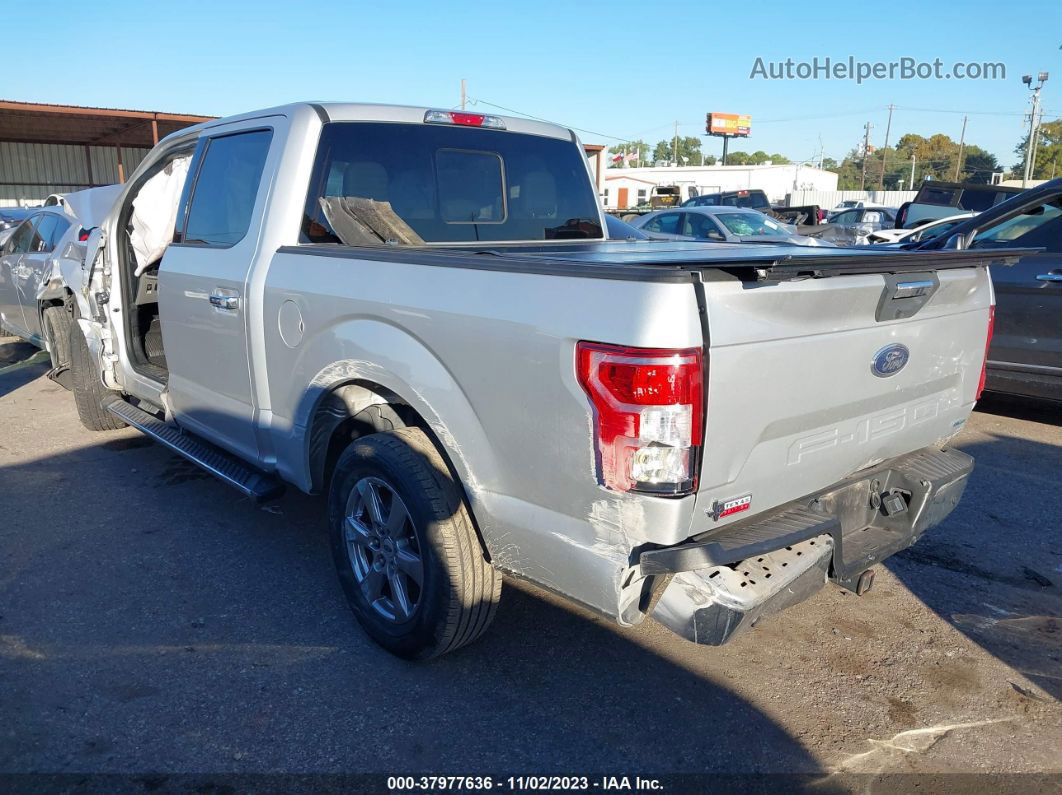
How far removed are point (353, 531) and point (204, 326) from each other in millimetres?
1476

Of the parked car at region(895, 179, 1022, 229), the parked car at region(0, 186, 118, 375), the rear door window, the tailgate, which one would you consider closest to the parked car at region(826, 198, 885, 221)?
the parked car at region(895, 179, 1022, 229)

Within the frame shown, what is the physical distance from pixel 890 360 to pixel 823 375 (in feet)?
1.29

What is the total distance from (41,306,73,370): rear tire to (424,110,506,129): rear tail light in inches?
164

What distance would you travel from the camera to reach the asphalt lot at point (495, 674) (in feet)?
8.82

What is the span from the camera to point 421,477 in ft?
9.32

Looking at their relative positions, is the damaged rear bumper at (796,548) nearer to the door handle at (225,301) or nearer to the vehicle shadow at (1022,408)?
the door handle at (225,301)

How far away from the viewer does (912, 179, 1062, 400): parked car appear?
6.09 m

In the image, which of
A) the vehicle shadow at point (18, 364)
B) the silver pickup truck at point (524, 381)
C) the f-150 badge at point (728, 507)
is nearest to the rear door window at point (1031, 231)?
the silver pickup truck at point (524, 381)

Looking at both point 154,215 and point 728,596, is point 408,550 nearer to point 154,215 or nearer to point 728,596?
point 728,596

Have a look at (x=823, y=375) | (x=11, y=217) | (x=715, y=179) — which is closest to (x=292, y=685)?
(x=823, y=375)

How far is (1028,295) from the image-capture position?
622cm

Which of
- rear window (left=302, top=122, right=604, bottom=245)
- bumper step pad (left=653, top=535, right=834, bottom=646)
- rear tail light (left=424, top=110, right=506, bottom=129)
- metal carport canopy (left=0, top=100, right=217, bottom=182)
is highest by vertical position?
Answer: metal carport canopy (left=0, top=100, right=217, bottom=182)

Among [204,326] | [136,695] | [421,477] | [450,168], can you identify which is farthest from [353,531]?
[450,168]

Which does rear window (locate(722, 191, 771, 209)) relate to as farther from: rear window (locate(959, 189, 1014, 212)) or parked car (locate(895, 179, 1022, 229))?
rear window (locate(959, 189, 1014, 212))
